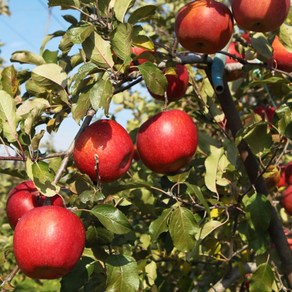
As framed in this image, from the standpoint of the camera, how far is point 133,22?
1.06 m

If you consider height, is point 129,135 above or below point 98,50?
below

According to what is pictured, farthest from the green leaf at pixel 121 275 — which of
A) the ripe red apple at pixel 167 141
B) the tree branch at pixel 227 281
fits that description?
the tree branch at pixel 227 281

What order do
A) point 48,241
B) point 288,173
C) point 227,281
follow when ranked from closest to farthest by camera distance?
point 48,241, point 227,281, point 288,173

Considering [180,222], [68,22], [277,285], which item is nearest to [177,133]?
[180,222]

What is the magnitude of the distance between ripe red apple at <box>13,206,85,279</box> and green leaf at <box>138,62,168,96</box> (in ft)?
0.96

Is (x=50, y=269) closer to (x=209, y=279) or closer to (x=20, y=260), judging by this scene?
(x=20, y=260)

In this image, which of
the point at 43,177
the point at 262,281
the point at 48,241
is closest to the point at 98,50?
the point at 43,177

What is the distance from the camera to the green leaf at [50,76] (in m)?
1.10

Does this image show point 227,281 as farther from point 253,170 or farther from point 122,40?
point 122,40

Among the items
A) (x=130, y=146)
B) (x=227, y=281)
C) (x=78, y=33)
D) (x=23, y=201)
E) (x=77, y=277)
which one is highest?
(x=78, y=33)

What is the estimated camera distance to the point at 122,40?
966 mm

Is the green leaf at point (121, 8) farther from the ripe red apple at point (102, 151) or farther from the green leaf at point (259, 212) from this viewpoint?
the green leaf at point (259, 212)

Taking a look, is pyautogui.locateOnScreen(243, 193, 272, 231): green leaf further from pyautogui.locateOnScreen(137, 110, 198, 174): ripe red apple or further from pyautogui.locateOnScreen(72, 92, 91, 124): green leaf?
pyautogui.locateOnScreen(72, 92, 91, 124): green leaf

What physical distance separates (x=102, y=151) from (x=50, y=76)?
0.82ft
